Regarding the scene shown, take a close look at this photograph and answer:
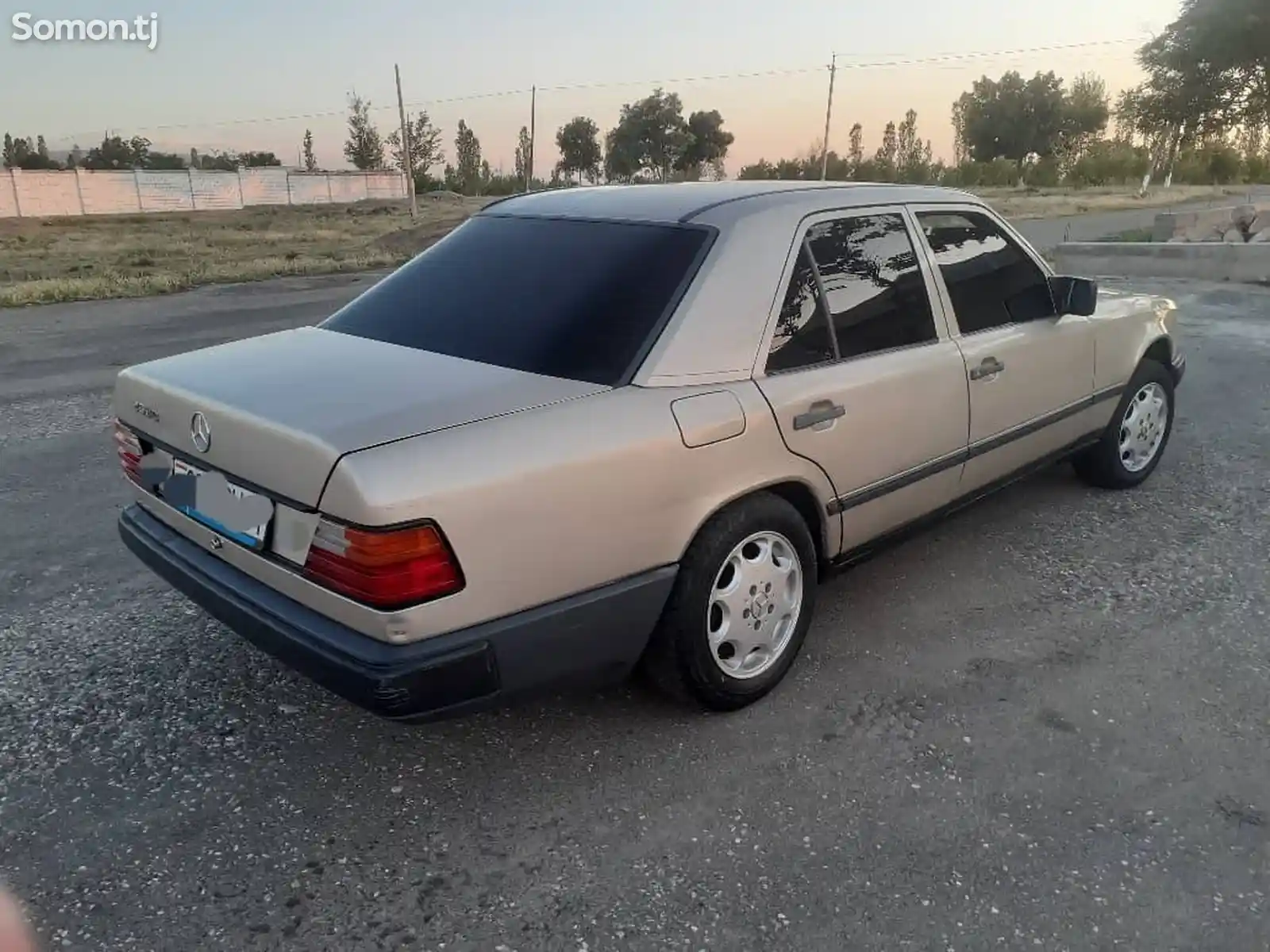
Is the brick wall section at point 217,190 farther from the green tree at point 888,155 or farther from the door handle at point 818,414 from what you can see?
the door handle at point 818,414

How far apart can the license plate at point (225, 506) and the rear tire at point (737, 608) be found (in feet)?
3.69

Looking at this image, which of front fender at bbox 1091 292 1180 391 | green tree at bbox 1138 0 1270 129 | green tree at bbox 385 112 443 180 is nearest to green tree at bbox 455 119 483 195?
green tree at bbox 385 112 443 180

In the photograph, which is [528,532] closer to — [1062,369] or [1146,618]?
[1146,618]

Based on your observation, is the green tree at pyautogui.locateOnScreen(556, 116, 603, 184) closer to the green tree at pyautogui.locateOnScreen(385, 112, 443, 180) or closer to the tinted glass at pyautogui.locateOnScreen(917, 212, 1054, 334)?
the green tree at pyautogui.locateOnScreen(385, 112, 443, 180)

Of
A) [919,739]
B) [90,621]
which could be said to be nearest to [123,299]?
[90,621]

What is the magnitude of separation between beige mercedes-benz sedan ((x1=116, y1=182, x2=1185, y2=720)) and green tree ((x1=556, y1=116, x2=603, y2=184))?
2575 inches

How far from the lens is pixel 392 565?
2.23 meters

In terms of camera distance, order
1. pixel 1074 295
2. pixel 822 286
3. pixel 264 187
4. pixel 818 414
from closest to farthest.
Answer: pixel 818 414, pixel 822 286, pixel 1074 295, pixel 264 187

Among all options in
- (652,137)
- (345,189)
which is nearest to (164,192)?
(345,189)

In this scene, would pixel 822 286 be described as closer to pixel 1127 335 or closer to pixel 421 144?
pixel 1127 335

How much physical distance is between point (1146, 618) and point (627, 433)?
235 centimetres

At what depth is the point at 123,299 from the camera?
45.3 feet

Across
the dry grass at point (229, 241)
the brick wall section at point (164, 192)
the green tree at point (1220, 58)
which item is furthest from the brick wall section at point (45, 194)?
the green tree at point (1220, 58)

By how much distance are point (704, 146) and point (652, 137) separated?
13.2 ft
